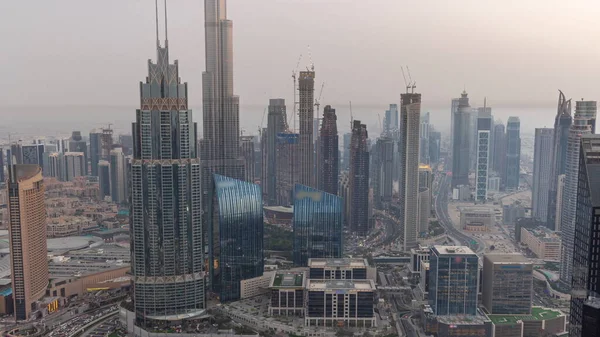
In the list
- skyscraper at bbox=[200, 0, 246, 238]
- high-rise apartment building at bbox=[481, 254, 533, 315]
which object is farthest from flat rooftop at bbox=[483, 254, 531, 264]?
skyscraper at bbox=[200, 0, 246, 238]

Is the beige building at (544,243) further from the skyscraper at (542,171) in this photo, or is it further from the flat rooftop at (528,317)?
the flat rooftop at (528,317)

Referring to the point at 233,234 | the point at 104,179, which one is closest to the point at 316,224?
the point at 233,234

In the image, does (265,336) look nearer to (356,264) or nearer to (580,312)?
(356,264)

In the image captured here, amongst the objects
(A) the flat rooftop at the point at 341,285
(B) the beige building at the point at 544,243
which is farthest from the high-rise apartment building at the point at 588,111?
(A) the flat rooftop at the point at 341,285

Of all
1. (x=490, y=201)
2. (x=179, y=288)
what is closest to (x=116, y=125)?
(x=179, y=288)

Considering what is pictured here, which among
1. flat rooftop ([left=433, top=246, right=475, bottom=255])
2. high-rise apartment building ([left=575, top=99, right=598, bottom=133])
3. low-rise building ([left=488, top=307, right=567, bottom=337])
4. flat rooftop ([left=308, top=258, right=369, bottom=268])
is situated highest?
high-rise apartment building ([left=575, top=99, right=598, bottom=133])

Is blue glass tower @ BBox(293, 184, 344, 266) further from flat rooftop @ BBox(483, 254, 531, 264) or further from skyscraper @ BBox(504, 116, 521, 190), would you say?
skyscraper @ BBox(504, 116, 521, 190)
